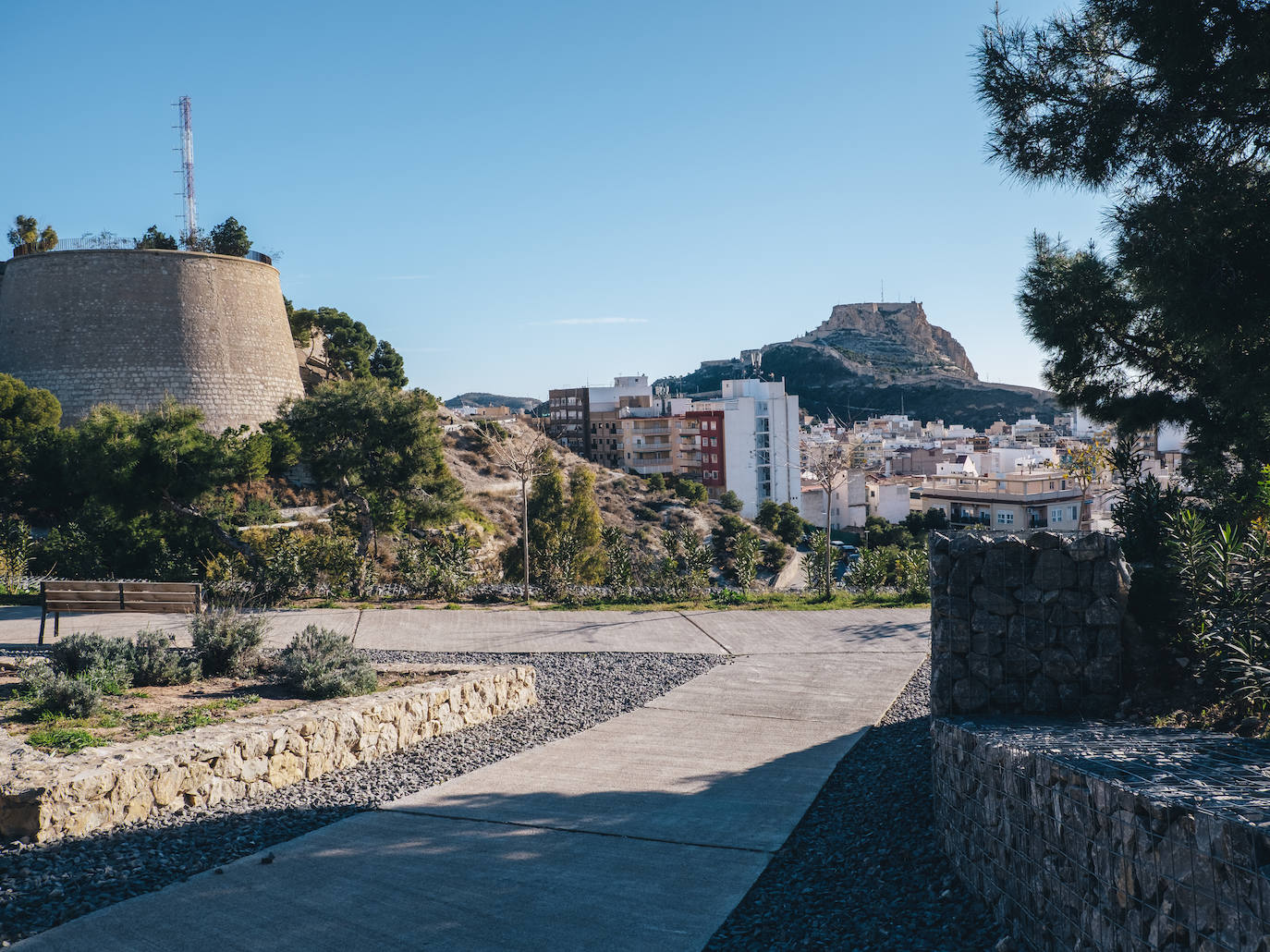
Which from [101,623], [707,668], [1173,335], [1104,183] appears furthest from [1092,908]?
[101,623]

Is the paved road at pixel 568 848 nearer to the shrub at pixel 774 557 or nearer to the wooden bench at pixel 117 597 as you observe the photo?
the wooden bench at pixel 117 597

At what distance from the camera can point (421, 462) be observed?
700 inches

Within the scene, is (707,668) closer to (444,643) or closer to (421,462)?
(444,643)

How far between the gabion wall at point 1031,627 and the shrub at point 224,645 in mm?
5497

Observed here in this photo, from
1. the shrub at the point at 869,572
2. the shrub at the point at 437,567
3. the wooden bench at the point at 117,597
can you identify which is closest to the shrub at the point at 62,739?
the wooden bench at the point at 117,597

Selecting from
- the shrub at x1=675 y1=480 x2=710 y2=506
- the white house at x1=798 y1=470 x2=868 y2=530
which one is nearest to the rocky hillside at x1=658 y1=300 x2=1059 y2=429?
the white house at x1=798 y1=470 x2=868 y2=530

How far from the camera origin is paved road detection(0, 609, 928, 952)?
3.43 metres

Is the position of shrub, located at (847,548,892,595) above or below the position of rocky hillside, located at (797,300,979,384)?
below

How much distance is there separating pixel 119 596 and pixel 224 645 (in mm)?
2348

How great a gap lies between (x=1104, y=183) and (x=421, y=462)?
14511 millimetres

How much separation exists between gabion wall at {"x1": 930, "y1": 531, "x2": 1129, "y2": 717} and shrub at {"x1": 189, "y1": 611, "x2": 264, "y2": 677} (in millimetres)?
5497

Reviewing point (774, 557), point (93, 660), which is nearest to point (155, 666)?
point (93, 660)

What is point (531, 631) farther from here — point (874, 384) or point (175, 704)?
point (874, 384)

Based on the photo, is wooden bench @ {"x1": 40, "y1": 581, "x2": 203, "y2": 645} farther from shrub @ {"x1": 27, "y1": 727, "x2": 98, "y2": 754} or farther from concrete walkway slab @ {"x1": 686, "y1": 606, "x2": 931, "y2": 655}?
concrete walkway slab @ {"x1": 686, "y1": 606, "x2": 931, "y2": 655}
